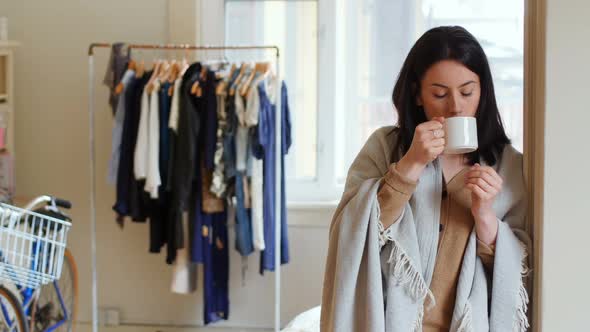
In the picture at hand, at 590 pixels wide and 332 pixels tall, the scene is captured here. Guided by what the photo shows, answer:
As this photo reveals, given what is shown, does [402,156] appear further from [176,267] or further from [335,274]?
[176,267]

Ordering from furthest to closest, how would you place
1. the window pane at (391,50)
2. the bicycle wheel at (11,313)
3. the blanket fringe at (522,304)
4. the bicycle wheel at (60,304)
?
the window pane at (391,50) < the bicycle wheel at (60,304) < the bicycle wheel at (11,313) < the blanket fringe at (522,304)

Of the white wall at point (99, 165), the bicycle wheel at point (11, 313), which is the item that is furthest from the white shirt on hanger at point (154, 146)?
the bicycle wheel at point (11, 313)

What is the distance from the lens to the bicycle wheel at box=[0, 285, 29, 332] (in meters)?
2.94

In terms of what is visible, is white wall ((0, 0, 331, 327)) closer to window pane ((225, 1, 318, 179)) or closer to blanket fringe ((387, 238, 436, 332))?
window pane ((225, 1, 318, 179))

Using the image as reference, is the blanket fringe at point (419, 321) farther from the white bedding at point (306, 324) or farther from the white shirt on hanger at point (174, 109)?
the white shirt on hanger at point (174, 109)

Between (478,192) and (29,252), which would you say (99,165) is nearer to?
(29,252)

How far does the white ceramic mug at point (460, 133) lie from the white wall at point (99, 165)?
8.28 feet

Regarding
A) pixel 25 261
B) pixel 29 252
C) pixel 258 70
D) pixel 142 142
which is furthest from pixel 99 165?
pixel 29 252

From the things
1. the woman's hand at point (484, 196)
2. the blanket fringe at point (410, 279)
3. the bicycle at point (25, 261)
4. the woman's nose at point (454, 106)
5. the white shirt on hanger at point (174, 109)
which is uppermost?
the white shirt on hanger at point (174, 109)

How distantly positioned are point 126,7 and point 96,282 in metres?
1.35

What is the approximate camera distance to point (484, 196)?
145 centimetres

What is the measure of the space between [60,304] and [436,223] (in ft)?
8.19

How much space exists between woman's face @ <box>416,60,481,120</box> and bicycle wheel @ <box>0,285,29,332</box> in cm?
194

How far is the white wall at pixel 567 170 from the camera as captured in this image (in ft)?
4.00
